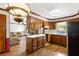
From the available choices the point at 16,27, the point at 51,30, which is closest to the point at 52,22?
the point at 51,30

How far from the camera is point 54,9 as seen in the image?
2.29 m

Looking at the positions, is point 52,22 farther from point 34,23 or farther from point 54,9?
point 34,23

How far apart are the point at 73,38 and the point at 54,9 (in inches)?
32.4

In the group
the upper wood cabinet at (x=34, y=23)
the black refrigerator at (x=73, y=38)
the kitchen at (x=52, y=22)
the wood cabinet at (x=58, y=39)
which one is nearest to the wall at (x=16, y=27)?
the kitchen at (x=52, y=22)

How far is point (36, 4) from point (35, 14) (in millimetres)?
245

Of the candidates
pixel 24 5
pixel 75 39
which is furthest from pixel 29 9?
pixel 75 39

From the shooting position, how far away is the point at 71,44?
223cm

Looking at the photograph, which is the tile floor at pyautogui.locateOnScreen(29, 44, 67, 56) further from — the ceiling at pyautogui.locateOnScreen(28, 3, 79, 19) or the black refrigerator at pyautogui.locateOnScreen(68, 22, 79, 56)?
the ceiling at pyautogui.locateOnScreen(28, 3, 79, 19)

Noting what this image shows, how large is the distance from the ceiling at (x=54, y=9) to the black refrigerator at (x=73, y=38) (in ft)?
0.95

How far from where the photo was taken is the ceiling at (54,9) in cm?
223

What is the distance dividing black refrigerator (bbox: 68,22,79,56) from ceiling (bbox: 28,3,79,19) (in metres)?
0.29

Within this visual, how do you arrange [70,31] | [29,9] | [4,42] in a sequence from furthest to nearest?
[4,42], [29,9], [70,31]

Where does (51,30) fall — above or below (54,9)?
below

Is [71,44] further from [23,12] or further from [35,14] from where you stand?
[23,12]
